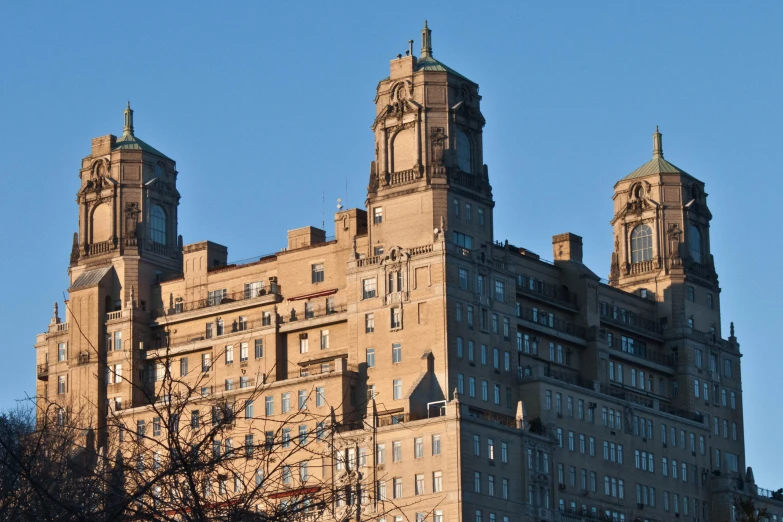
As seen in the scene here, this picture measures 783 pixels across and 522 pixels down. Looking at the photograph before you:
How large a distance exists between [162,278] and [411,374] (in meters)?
32.2

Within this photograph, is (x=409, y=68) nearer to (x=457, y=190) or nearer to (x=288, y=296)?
(x=457, y=190)

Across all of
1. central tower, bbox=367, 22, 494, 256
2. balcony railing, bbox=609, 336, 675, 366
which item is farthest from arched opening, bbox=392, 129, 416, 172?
balcony railing, bbox=609, 336, 675, 366

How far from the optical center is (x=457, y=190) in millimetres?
142500

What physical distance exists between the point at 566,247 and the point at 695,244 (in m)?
16.2

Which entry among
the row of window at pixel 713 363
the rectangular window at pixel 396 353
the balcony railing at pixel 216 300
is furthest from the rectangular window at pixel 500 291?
the row of window at pixel 713 363

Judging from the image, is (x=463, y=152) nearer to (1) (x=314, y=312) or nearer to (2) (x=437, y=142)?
(2) (x=437, y=142)

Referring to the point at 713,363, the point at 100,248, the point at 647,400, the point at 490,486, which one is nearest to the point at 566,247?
the point at 647,400

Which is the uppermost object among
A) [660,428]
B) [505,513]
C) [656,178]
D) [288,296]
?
[656,178]

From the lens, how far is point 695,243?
550 ft

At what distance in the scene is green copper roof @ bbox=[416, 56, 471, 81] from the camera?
144875 mm

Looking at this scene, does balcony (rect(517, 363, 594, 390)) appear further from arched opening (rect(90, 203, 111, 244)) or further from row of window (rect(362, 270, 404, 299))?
arched opening (rect(90, 203, 111, 244))

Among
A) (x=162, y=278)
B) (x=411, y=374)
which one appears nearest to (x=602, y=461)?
(x=411, y=374)

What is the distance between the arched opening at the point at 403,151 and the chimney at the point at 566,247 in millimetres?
20916

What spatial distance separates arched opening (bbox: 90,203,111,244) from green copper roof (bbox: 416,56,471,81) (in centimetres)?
3346
